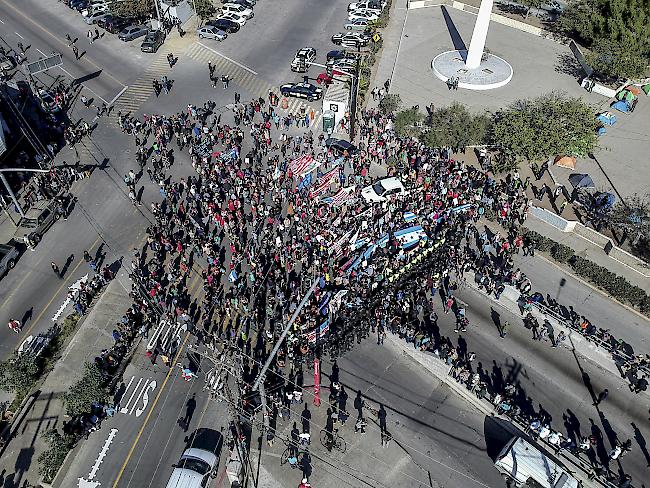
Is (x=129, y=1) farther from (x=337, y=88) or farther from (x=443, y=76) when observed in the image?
(x=443, y=76)

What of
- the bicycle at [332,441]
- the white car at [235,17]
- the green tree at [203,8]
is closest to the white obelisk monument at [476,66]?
the white car at [235,17]

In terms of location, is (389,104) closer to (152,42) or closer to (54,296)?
(152,42)

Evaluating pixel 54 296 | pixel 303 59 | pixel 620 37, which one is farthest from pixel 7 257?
pixel 620 37

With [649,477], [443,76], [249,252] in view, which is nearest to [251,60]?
[443,76]

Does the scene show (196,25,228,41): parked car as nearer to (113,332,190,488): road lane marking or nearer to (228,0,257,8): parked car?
(228,0,257,8): parked car

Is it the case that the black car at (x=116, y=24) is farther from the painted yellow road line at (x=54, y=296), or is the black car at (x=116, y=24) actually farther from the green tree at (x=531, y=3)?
the green tree at (x=531, y=3)

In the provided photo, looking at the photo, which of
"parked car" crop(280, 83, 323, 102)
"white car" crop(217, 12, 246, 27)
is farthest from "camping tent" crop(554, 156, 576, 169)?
"white car" crop(217, 12, 246, 27)
